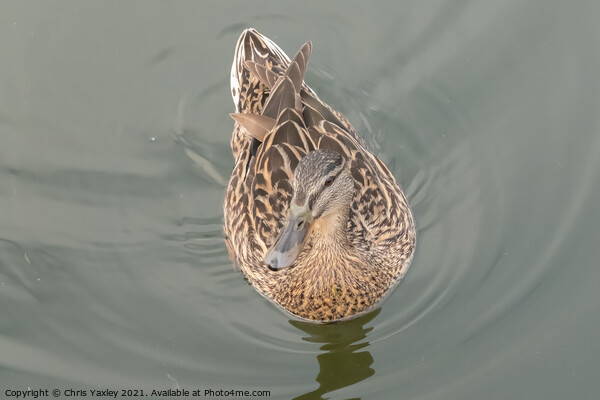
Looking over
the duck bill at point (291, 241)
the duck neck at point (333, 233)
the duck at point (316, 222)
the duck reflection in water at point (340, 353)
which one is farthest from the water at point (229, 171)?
the duck bill at point (291, 241)

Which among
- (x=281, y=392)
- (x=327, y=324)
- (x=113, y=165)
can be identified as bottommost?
(x=281, y=392)

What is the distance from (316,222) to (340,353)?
3.29ft

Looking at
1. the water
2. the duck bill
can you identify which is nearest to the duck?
the water

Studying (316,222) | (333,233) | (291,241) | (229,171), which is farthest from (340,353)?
(229,171)

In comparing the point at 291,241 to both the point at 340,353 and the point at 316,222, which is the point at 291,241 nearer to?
the point at 316,222

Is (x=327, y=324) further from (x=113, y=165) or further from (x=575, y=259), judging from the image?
(x=113, y=165)

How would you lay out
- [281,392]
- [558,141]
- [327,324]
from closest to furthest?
[281,392] → [327,324] → [558,141]

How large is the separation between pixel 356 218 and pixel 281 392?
3.78 feet

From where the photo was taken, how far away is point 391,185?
5660 mm

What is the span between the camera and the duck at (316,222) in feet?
17.0

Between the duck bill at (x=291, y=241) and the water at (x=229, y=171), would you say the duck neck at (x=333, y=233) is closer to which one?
the duck bill at (x=291, y=241)

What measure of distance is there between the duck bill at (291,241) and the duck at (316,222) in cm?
36

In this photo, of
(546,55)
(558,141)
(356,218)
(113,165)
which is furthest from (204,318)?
(546,55)

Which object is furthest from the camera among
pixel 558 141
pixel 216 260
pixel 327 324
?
pixel 558 141
